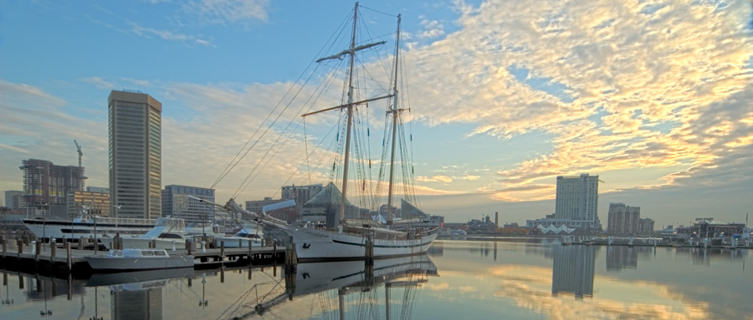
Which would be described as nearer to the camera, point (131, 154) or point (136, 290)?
point (136, 290)

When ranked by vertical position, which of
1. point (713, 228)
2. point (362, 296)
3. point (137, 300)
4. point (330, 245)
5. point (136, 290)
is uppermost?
point (137, 300)

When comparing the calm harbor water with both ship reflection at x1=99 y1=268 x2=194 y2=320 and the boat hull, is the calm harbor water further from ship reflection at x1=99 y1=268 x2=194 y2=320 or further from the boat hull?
the boat hull

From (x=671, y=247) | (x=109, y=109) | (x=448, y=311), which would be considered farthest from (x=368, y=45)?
(x=109, y=109)

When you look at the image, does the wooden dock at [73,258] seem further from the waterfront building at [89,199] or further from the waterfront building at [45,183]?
the waterfront building at [45,183]

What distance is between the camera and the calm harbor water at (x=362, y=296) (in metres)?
19.8

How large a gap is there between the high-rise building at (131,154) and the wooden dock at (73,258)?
153m

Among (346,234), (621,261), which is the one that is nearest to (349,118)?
(346,234)

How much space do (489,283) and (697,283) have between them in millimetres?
18553

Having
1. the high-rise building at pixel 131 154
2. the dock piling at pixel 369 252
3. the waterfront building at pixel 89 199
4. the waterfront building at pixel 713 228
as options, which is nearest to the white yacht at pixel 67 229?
the dock piling at pixel 369 252

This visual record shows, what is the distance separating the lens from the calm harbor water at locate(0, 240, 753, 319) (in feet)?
65.0

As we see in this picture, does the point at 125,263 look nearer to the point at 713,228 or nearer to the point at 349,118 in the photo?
the point at 349,118

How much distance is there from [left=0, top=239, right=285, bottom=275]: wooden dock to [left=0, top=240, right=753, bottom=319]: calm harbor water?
1614 millimetres

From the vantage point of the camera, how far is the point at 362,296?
2536cm

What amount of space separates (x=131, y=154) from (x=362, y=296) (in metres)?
189
